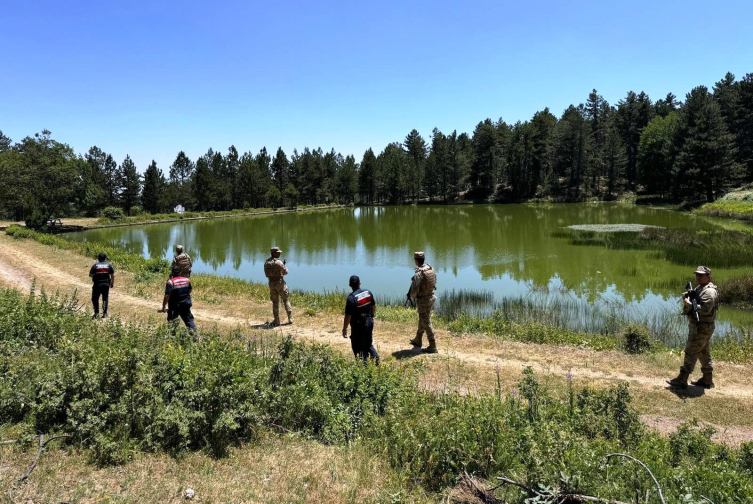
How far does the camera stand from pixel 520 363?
9133 millimetres

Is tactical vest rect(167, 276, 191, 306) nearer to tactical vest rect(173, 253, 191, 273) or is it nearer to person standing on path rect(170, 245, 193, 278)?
person standing on path rect(170, 245, 193, 278)

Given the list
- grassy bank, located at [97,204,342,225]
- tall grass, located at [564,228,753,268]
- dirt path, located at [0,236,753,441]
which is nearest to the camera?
dirt path, located at [0,236,753,441]

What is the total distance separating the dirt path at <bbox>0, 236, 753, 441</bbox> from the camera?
7.14 m

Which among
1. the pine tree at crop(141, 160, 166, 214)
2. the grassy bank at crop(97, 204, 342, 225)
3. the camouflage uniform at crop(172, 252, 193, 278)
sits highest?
the pine tree at crop(141, 160, 166, 214)

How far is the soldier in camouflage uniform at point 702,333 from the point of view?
25.0ft

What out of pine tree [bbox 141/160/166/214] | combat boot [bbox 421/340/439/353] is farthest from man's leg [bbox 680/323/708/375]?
pine tree [bbox 141/160/166/214]

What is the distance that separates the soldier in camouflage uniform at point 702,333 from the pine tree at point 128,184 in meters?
80.5

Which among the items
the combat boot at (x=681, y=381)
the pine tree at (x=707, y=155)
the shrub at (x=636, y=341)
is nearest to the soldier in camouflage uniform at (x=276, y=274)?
the shrub at (x=636, y=341)

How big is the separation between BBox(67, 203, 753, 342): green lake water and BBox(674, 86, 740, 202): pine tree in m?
15.6

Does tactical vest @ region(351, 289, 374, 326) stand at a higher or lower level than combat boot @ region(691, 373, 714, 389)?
higher

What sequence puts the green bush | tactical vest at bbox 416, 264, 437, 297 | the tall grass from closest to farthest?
tactical vest at bbox 416, 264, 437, 297 < the tall grass < the green bush

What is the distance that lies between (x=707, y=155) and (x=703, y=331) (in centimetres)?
6288

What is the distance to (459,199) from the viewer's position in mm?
93438

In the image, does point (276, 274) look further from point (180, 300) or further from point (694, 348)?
point (694, 348)
